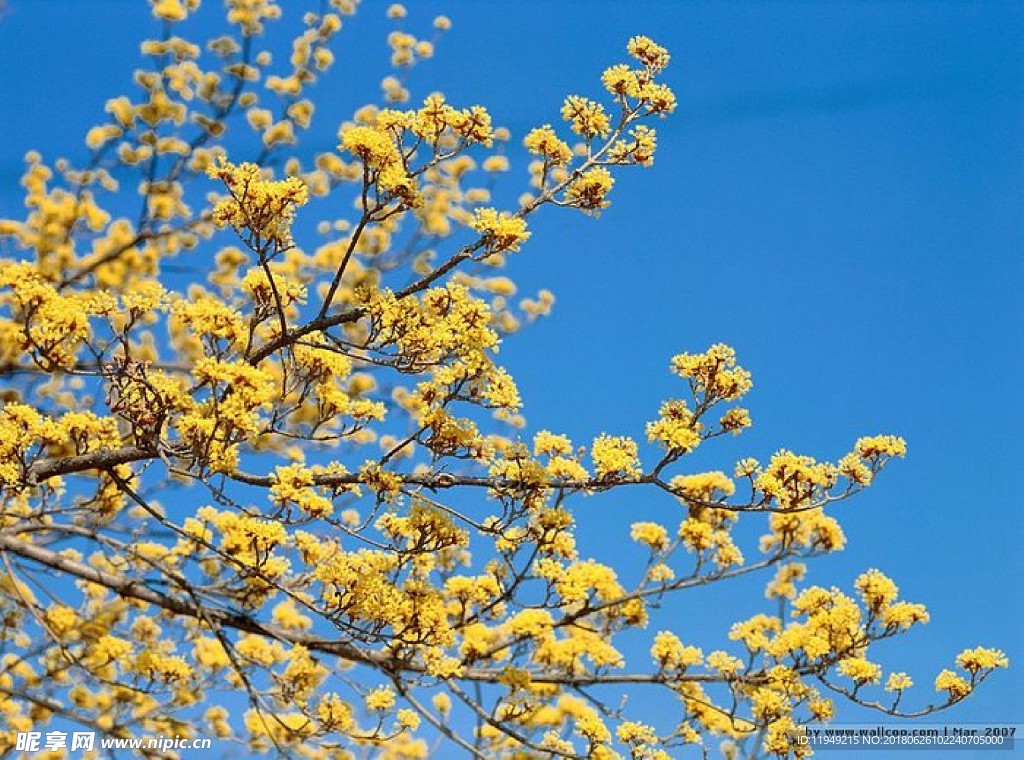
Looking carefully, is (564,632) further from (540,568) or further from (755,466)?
(755,466)

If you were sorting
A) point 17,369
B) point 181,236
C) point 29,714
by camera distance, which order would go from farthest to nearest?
1. point 29,714
2. point 181,236
3. point 17,369

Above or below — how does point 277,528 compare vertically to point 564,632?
below

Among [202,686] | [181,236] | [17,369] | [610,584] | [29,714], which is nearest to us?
[610,584]

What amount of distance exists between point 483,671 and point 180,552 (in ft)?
6.92

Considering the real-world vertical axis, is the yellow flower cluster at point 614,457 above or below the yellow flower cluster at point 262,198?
below

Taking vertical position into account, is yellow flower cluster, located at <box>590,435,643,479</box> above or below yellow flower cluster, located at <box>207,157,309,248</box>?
below

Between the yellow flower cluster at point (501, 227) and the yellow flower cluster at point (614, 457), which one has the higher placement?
the yellow flower cluster at point (501, 227)

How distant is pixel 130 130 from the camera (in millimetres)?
7270

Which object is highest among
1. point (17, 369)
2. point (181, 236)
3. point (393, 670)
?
point (181, 236)

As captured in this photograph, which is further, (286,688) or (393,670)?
(286,688)

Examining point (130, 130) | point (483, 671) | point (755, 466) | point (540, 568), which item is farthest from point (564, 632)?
point (130, 130)

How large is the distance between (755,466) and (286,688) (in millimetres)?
2863

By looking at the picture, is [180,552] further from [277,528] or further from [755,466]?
[755,466]

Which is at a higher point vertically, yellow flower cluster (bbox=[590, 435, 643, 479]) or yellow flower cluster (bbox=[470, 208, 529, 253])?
yellow flower cluster (bbox=[470, 208, 529, 253])
